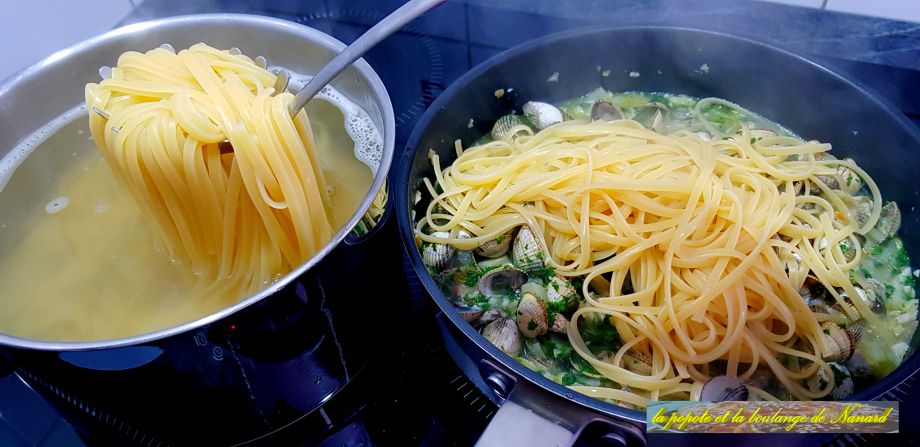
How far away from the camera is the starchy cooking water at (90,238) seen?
1185mm

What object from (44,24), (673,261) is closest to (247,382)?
(673,261)

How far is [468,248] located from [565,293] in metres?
0.30

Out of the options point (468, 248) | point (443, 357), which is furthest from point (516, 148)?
point (443, 357)

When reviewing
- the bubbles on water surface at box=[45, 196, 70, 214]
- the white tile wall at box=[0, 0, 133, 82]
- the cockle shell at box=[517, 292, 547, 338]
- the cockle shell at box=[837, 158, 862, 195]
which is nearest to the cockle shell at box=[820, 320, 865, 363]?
the cockle shell at box=[837, 158, 862, 195]

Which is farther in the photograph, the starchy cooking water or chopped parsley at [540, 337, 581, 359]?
chopped parsley at [540, 337, 581, 359]

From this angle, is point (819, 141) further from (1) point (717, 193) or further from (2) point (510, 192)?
(2) point (510, 192)

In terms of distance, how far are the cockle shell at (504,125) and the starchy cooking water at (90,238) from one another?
49 centimetres

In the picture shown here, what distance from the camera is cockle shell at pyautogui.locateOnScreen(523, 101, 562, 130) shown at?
1752 millimetres

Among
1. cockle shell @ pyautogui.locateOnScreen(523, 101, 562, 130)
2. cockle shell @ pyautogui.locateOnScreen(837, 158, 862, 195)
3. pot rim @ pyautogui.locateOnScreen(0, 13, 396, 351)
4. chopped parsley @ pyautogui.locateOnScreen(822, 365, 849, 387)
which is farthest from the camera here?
cockle shell @ pyautogui.locateOnScreen(523, 101, 562, 130)

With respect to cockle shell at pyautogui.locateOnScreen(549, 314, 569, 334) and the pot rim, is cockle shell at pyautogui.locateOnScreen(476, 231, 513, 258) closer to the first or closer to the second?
cockle shell at pyautogui.locateOnScreen(549, 314, 569, 334)

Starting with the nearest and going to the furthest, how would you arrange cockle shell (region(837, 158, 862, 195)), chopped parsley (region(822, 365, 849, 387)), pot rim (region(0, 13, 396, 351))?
pot rim (region(0, 13, 396, 351))
chopped parsley (region(822, 365, 849, 387))
cockle shell (region(837, 158, 862, 195))

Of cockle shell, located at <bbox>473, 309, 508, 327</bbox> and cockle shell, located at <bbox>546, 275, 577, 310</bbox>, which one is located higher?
cockle shell, located at <bbox>546, 275, 577, 310</bbox>

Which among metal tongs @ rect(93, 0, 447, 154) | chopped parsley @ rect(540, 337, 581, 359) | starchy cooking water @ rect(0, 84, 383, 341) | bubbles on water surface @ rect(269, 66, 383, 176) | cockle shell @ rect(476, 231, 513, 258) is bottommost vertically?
chopped parsley @ rect(540, 337, 581, 359)

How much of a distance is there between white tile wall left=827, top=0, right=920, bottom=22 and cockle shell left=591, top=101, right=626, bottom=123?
0.97 m
